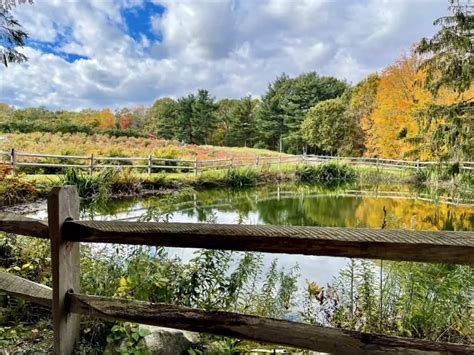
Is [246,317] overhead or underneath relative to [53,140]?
underneath

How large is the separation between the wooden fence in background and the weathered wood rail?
9639mm

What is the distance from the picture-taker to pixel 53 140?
2055cm

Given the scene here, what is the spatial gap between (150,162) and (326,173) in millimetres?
11035

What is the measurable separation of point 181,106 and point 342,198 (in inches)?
1355

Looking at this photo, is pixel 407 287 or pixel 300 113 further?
pixel 300 113

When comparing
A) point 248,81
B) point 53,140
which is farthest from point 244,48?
point 248,81

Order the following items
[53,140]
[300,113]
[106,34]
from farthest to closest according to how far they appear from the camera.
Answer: [300,113]
[53,140]
[106,34]

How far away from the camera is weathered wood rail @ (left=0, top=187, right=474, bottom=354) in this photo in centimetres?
124

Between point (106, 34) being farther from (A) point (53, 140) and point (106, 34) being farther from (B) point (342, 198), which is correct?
(A) point (53, 140)

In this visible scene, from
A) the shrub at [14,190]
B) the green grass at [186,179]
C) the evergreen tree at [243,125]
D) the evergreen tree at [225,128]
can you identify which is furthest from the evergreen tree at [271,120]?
the shrub at [14,190]

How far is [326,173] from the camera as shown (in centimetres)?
2183

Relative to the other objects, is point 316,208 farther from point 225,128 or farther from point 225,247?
point 225,128

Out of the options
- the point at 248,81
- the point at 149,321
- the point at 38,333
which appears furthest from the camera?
the point at 248,81

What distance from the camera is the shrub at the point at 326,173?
837 inches
